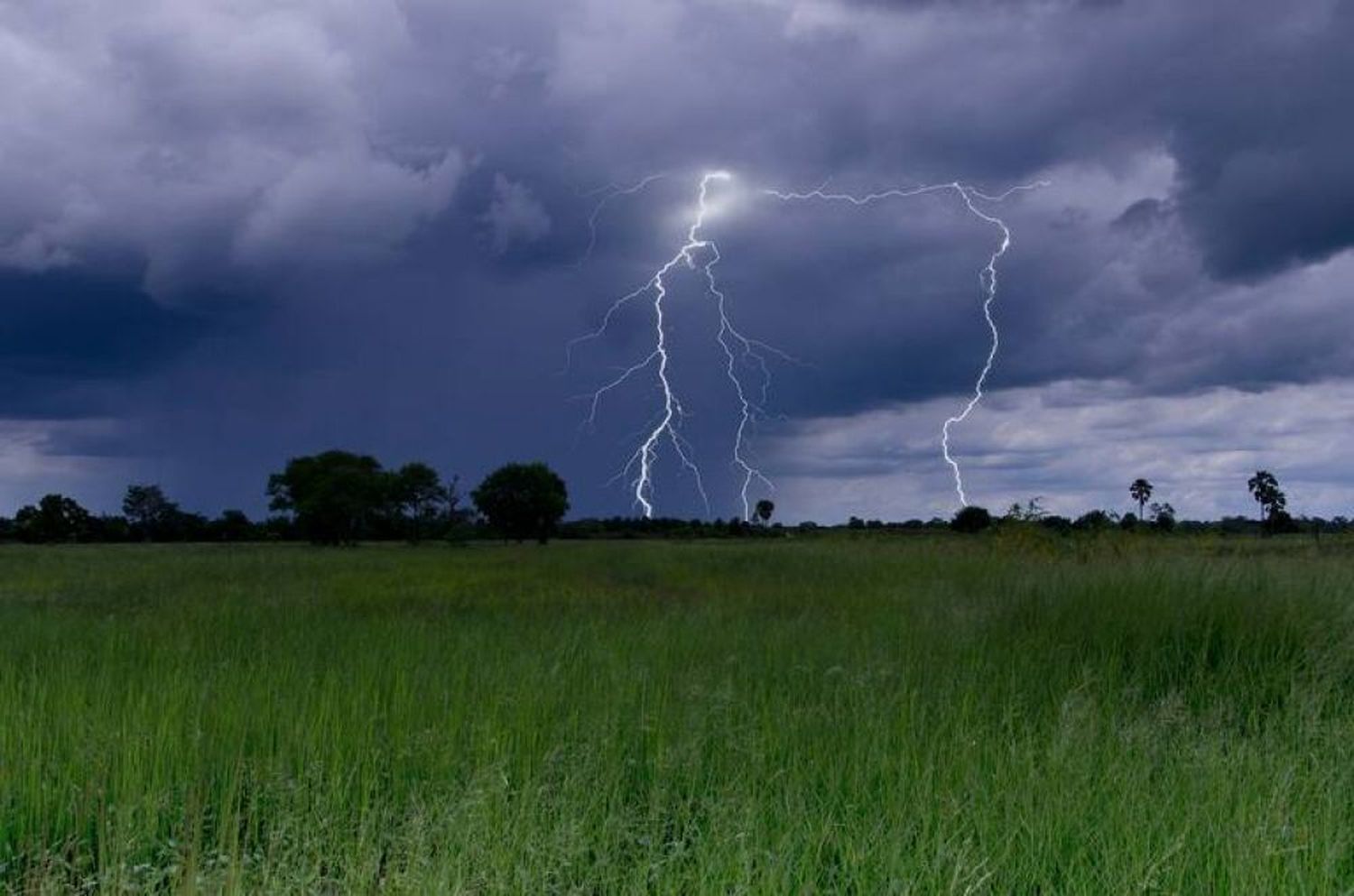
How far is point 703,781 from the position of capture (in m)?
6.57

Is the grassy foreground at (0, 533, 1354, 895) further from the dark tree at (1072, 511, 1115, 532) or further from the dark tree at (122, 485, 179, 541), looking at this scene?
the dark tree at (122, 485, 179, 541)

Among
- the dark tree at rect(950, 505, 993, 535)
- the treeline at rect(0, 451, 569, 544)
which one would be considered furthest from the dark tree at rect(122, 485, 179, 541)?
the dark tree at rect(950, 505, 993, 535)

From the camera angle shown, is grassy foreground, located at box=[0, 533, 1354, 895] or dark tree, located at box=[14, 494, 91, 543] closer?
grassy foreground, located at box=[0, 533, 1354, 895]

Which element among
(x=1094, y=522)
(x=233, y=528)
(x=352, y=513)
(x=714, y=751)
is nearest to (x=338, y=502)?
(x=352, y=513)

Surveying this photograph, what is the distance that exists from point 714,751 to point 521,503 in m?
73.7

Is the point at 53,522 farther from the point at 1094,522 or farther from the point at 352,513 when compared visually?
the point at 1094,522

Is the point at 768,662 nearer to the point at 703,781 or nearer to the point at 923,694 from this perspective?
the point at 923,694

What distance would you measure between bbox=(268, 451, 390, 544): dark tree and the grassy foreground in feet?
178

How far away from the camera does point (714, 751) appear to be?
6812 millimetres

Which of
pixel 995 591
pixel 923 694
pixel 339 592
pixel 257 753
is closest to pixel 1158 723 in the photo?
pixel 923 694

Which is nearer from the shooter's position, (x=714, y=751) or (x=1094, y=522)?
(x=714, y=751)

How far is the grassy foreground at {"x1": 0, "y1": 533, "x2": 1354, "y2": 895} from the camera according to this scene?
500 cm

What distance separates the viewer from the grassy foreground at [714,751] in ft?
16.4

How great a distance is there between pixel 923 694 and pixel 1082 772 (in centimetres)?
276
